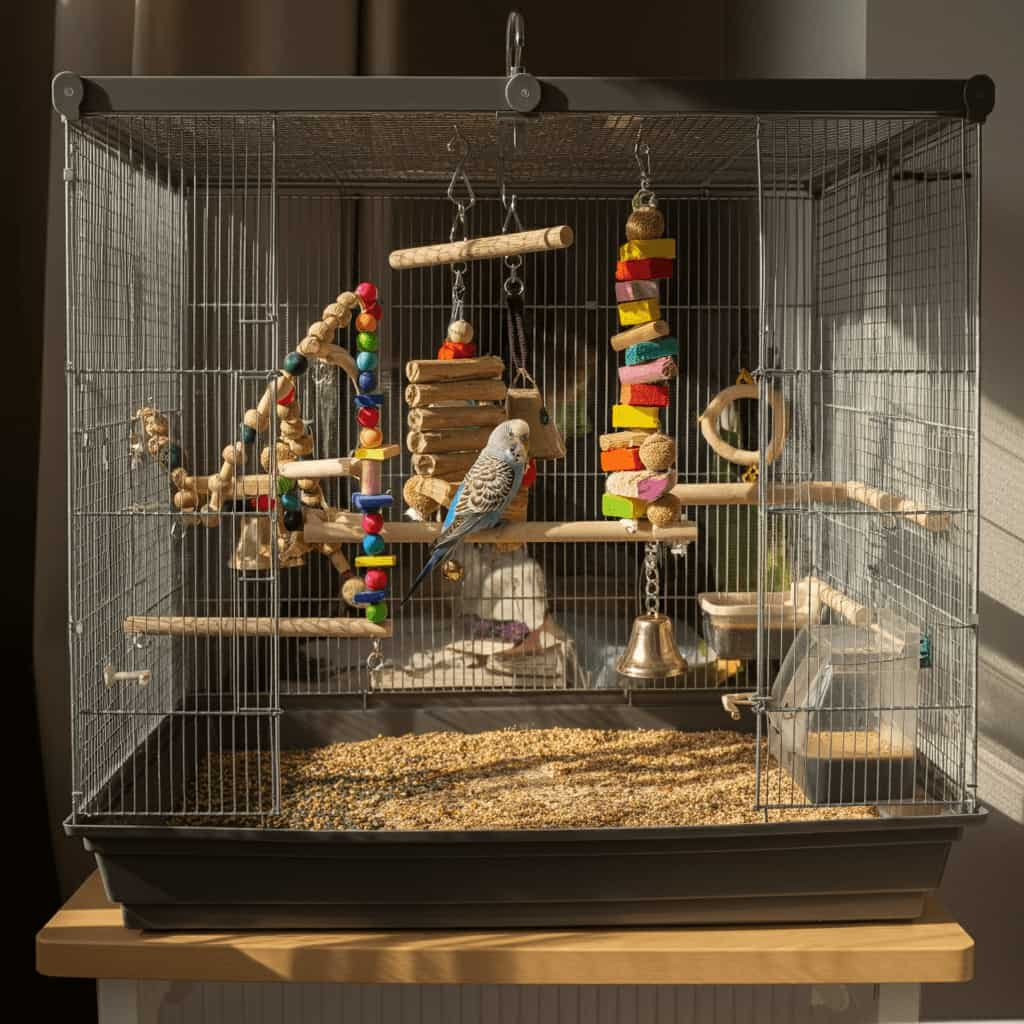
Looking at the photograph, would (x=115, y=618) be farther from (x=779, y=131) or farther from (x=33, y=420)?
(x=779, y=131)

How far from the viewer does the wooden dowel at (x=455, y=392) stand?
2.11m

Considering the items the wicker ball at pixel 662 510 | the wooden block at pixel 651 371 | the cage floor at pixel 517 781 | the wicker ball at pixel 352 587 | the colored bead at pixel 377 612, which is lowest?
the cage floor at pixel 517 781

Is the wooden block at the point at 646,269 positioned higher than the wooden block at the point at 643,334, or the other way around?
the wooden block at the point at 646,269

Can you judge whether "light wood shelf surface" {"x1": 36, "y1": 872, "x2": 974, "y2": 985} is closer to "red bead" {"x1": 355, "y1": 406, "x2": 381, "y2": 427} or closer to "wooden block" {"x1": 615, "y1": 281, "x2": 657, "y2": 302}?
"red bead" {"x1": 355, "y1": 406, "x2": 381, "y2": 427}

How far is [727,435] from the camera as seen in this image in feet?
8.59

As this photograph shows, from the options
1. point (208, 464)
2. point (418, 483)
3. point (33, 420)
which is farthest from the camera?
point (33, 420)

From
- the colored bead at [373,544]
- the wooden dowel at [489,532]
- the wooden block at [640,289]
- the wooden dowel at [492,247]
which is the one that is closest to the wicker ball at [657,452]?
the wooden dowel at [489,532]

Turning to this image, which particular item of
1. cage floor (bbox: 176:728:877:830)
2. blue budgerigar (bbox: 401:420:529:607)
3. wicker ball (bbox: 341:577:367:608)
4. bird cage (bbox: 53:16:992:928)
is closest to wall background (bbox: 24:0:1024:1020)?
bird cage (bbox: 53:16:992:928)

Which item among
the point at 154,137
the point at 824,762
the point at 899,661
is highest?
the point at 154,137

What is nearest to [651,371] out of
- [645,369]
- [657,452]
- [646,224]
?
[645,369]

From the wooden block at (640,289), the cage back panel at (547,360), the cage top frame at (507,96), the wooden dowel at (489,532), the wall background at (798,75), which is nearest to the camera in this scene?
the cage top frame at (507,96)

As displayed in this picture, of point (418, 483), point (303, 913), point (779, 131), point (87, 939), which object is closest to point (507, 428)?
point (418, 483)

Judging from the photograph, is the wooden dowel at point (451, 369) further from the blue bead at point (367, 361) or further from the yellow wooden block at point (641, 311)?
the yellow wooden block at point (641, 311)

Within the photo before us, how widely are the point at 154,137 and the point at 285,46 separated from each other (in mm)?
667
